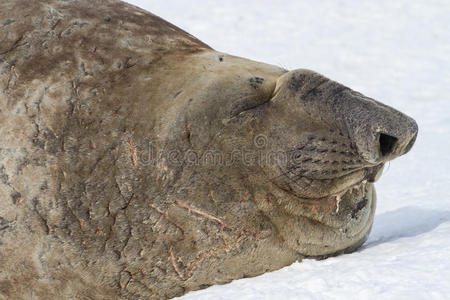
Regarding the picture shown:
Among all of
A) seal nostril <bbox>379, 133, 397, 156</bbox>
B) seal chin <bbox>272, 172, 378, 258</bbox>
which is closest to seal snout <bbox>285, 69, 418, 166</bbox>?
seal nostril <bbox>379, 133, 397, 156</bbox>

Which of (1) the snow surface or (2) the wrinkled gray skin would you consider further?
(2) the wrinkled gray skin

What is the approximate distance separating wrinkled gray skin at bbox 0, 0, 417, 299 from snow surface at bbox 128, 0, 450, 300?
19 cm

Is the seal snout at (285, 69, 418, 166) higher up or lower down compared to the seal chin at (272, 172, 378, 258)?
higher up

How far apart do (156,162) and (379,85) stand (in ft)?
15.3

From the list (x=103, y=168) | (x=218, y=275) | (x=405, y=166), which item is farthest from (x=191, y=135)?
(x=405, y=166)

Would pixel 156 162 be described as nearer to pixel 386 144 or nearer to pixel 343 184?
pixel 343 184

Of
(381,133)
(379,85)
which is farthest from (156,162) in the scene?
(379,85)

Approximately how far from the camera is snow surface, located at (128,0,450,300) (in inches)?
116

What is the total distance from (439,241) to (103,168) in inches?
59.4

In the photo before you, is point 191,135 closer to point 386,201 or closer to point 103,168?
point 103,168

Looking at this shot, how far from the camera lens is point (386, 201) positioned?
4922 millimetres

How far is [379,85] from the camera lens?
739 cm

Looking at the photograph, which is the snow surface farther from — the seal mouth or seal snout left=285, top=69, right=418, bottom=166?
seal snout left=285, top=69, right=418, bottom=166

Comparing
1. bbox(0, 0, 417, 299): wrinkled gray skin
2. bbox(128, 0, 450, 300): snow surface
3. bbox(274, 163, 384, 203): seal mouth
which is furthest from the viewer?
bbox(274, 163, 384, 203): seal mouth
